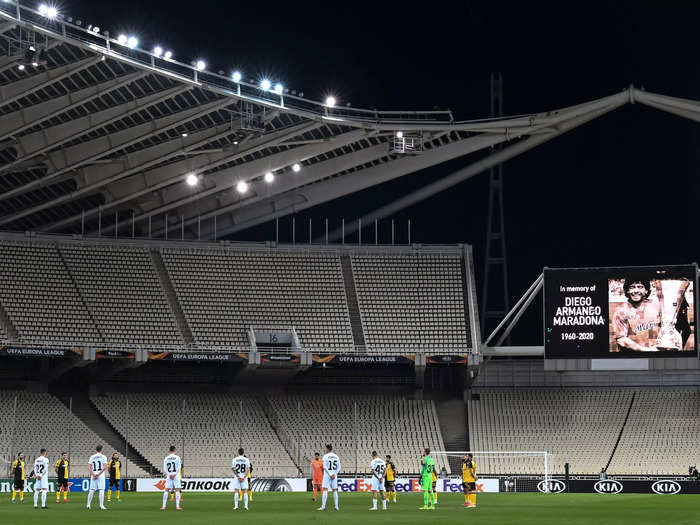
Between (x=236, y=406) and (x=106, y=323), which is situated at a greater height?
(x=106, y=323)

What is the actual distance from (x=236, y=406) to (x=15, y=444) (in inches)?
493

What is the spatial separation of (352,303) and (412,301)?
3.46m

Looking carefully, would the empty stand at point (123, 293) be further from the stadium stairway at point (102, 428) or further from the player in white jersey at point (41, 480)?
the player in white jersey at point (41, 480)

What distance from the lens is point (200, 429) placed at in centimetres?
5756

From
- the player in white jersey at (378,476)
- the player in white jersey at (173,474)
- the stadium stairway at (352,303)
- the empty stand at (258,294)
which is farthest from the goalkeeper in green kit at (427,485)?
the stadium stairway at (352,303)

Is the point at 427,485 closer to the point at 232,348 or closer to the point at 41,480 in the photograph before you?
the point at 41,480

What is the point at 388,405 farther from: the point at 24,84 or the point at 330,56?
the point at 24,84

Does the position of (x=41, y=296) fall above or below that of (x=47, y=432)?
above

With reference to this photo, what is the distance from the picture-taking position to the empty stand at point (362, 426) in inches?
2249

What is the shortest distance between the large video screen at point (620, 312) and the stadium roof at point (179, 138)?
9338 millimetres

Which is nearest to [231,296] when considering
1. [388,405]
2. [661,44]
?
[388,405]

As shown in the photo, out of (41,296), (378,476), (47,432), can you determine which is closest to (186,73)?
(41,296)

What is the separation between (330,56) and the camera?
197 ft

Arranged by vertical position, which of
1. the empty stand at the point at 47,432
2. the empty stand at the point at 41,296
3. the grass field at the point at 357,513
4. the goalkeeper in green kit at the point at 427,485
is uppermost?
the empty stand at the point at 41,296
